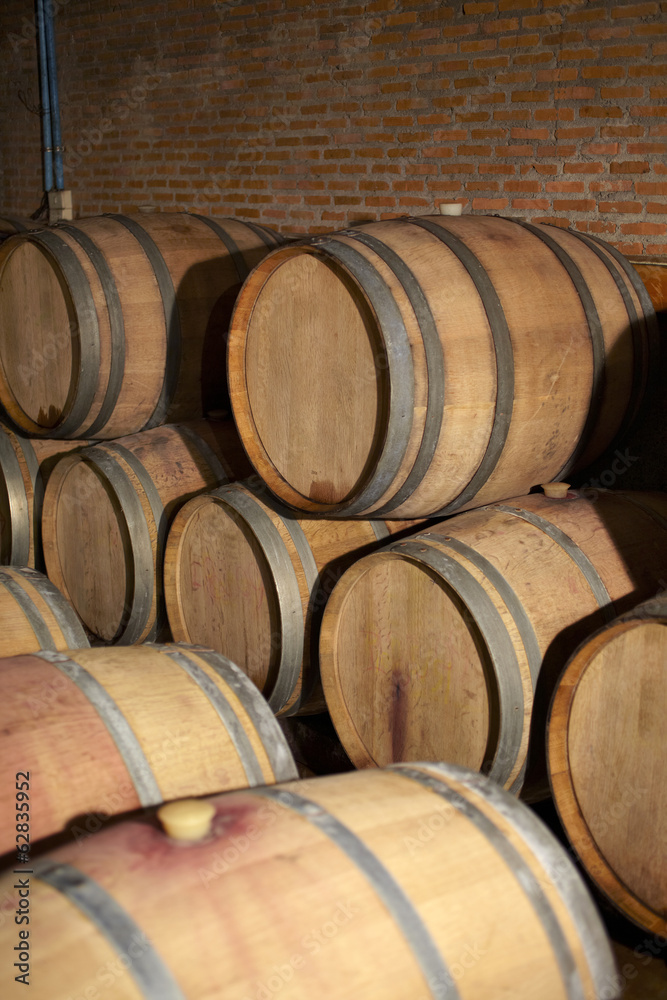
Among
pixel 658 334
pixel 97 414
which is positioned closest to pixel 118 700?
pixel 97 414

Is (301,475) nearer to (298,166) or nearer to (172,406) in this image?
(172,406)

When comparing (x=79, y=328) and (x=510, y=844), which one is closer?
(x=510, y=844)

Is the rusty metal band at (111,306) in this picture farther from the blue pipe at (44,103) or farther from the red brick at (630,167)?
the blue pipe at (44,103)

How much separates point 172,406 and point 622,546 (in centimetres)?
183

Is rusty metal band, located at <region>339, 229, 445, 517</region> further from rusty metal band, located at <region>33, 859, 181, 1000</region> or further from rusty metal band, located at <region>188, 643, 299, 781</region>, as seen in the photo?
rusty metal band, located at <region>33, 859, 181, 1000</region>

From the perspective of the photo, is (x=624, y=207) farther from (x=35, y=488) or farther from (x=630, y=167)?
(x=35, y=488)

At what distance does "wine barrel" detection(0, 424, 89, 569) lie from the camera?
363 centimetres

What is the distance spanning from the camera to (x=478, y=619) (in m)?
2.12

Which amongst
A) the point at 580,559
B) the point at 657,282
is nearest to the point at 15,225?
the point at 657,282

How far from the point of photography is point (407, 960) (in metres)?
1.13

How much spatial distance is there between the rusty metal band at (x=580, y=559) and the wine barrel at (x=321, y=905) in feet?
3.23

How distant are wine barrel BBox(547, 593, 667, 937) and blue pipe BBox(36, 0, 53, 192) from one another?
648 cm

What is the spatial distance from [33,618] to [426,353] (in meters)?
1.23

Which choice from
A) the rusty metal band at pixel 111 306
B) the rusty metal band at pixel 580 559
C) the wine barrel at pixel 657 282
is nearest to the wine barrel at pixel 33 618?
the rusty metal band at pixel 111 306
